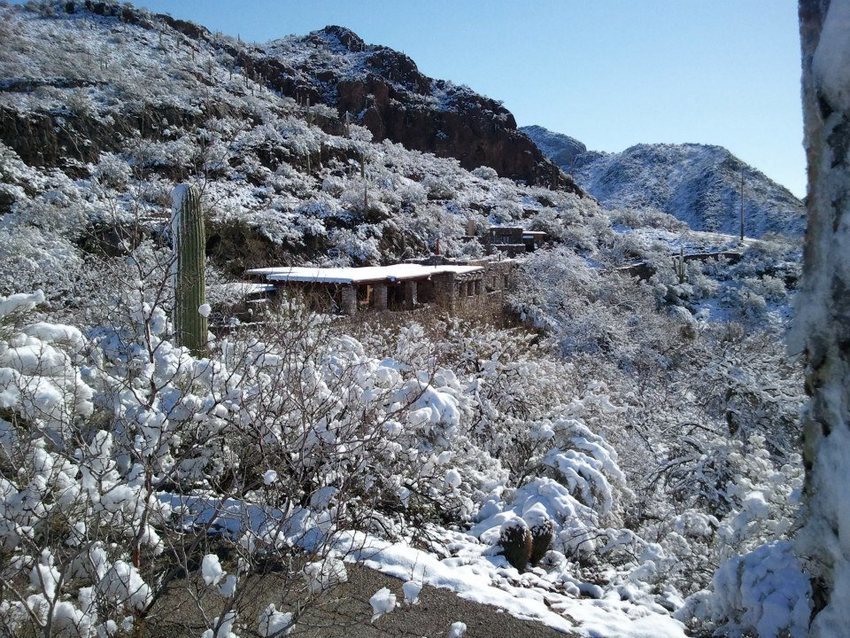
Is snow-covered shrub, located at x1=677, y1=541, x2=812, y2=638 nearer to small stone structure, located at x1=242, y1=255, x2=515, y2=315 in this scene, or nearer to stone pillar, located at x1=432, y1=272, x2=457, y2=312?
small stone structure, located at x1=242, y1=255, x2=515, y2=315

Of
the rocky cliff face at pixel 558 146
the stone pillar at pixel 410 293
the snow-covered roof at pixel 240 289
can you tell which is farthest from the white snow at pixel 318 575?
the rocky cliff face at pixel 558 146

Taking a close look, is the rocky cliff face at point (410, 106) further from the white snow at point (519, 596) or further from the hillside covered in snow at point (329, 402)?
the white snow at point (519, 596)

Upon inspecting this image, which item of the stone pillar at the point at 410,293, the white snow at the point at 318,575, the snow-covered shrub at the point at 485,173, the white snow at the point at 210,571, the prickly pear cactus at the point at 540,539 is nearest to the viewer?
the white snow at the point at 210,571

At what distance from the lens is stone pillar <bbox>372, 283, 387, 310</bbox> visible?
18031 millimetres

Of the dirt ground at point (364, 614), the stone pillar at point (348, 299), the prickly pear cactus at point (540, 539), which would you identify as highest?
the stone pillar at point (348, 299)

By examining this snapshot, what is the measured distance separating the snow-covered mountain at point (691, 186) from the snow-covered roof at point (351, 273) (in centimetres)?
4446

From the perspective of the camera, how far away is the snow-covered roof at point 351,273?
16.6 meters

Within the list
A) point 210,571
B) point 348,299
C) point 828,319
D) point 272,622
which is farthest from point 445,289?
point 828,319

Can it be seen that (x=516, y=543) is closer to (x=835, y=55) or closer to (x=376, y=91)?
(x=835, y=55)

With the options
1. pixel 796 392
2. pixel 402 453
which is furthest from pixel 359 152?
pixel 402 453

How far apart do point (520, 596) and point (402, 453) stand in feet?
6.99

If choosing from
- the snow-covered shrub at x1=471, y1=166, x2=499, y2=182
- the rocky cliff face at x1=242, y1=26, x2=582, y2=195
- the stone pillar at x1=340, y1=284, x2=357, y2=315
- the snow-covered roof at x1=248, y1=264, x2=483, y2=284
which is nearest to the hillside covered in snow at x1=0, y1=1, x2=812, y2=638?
the stone pillar at x1=340, y1=284, x2=357, y2=315

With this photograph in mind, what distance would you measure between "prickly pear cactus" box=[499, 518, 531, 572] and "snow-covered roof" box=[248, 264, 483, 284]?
10.0 metres

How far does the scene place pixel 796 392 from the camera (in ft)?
43.3
